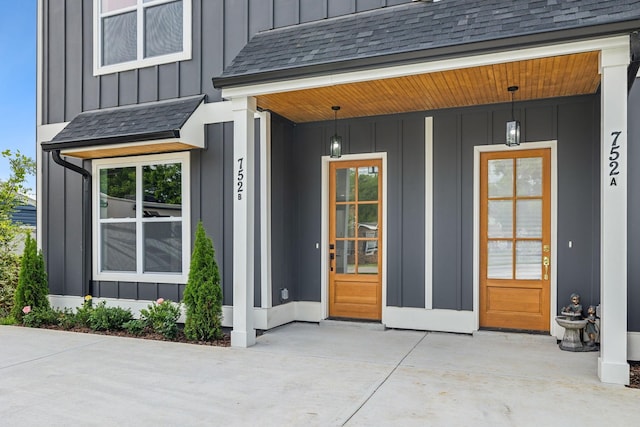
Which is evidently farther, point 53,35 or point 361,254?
point 53,35

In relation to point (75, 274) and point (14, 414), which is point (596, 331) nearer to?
point (14, 414)

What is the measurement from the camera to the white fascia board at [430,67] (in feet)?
13.0

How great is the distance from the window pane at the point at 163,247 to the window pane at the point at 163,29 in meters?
2.47

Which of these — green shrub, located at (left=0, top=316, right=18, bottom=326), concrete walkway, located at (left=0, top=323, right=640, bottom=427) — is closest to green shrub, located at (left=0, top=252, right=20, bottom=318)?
green shrub, located at (left=0, top=316, right=18, bottom=326)

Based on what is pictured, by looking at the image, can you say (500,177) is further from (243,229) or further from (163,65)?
(163,65)

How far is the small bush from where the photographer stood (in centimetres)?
586

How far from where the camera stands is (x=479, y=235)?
5949 millimetres

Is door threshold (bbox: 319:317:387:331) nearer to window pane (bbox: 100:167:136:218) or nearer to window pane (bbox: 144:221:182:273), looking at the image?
window pane (bbox: 144:221:182:273)

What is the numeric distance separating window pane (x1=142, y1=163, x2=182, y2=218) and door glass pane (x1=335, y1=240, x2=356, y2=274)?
89.6 inches

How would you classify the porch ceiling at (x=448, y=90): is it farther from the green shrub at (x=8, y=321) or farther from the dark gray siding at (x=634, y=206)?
the green shrub at (x=8, y=321)

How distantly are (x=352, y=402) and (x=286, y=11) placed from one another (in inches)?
191

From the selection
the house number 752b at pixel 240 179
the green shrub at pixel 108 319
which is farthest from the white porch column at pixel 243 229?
the green shrub at pixel 108 319

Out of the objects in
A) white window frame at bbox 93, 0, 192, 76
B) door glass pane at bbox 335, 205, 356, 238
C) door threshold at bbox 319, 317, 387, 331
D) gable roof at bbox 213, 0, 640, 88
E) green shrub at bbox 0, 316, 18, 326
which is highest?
white window frame at bbox 93, 0, 192, 76

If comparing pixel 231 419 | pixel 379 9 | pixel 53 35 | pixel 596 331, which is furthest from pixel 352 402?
pixel 53 35
